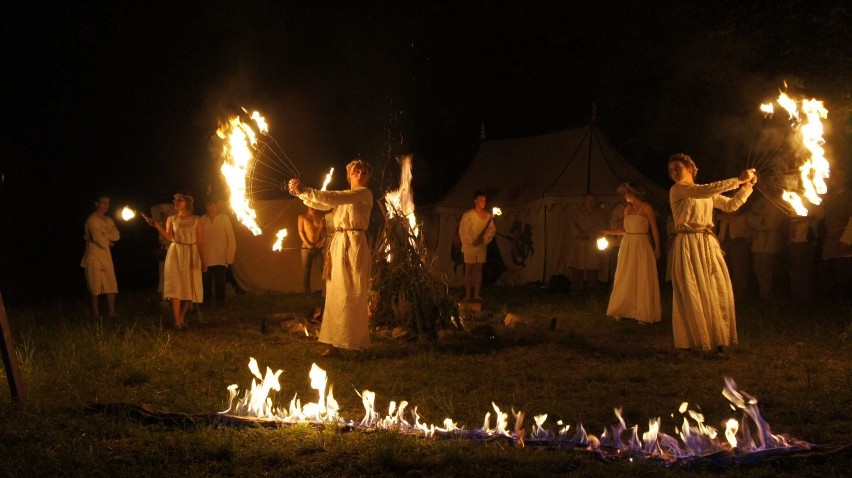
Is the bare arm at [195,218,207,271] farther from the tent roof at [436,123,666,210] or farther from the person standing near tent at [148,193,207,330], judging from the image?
the tent roof at [436,123,666,210]

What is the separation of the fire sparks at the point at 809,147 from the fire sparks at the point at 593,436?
2736 mm

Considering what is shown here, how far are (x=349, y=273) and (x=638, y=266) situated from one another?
417cm

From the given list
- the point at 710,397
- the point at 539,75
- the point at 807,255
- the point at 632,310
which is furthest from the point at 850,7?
the point at 539,75

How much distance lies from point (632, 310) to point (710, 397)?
4063 mm

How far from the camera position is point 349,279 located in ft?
25.1

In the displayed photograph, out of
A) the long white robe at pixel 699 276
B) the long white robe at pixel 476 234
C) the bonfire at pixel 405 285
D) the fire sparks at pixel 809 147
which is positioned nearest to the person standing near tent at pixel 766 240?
the long white robe at pixel 476 234

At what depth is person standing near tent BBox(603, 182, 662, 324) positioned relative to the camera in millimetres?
9711

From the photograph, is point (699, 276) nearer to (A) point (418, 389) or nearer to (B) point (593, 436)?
(A) point (418, 389)

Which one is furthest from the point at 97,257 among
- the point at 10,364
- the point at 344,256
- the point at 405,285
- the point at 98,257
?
the point at 10,364

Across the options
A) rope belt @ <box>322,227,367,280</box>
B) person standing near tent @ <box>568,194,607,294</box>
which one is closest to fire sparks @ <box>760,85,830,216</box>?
rope belt @ <box>322,227,367,280</box>

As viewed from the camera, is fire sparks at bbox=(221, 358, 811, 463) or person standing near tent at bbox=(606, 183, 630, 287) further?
person standing near tent at bbox=(606, 183, 630, 287)

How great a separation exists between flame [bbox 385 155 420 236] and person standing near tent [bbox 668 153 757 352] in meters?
3.55

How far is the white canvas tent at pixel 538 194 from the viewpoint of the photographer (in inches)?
622

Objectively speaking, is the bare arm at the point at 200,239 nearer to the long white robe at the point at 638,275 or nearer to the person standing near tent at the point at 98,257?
the person standing near tent at the point at 98,257
